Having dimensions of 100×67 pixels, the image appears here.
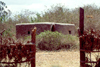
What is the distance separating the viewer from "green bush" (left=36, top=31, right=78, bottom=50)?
1230cm

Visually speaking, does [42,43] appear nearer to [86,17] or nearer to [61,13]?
[86,17]

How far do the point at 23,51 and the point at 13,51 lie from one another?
0.28 metres

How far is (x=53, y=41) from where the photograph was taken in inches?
490

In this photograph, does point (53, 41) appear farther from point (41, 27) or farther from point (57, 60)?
point (57, 60)

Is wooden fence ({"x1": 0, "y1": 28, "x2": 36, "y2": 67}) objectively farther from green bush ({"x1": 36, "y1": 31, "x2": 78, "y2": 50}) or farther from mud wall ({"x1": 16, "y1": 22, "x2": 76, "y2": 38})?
mud wall ({"x1": 16, "y1": 22, "x2": 76, "y2": 38})

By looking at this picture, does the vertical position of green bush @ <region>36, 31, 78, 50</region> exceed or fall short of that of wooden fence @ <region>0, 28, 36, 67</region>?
it falls short

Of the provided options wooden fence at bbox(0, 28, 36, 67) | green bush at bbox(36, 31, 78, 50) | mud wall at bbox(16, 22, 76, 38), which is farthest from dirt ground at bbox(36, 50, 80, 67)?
mud wall at bbox(16, 22, 76, 38)

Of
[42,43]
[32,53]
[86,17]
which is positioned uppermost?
[86,17]

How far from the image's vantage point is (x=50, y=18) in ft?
74.9

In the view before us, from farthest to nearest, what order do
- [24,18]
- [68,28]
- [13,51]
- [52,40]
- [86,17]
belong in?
[24,18] → [86,17] → [68,28] → [52,40] → [13,51]

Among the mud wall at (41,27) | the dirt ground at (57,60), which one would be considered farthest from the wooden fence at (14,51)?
the mud wall at (41,27)

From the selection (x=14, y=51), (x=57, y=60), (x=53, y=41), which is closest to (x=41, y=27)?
(x=53, y=41)

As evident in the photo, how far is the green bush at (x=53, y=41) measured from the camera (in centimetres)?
1230

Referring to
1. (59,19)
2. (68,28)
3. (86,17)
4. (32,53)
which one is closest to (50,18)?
(59,19)
